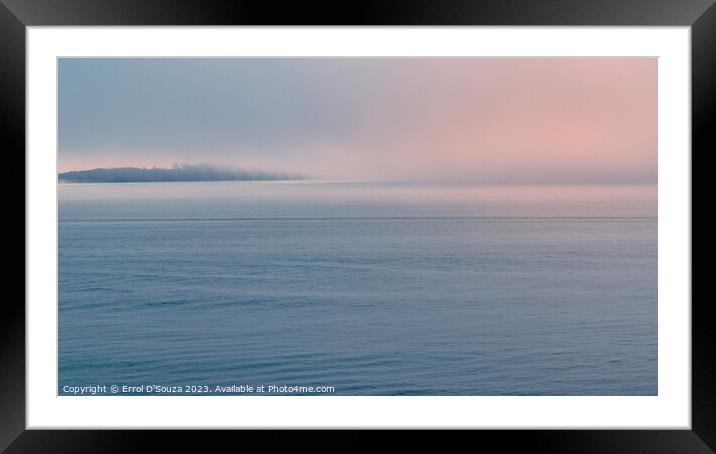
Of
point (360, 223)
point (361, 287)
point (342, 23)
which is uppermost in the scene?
point (342, 23)

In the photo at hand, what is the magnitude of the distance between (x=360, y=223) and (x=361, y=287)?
4.69 m

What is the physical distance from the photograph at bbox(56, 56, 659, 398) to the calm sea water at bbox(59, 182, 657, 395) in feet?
0.23

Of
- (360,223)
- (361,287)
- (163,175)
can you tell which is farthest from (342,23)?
(163,175)

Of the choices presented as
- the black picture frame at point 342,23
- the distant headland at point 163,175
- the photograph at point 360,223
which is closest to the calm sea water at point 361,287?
the photograph at point 360,223

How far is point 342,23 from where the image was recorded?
6.53 ft

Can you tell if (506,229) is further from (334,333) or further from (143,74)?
(143,74)

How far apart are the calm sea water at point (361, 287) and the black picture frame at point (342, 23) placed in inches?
262

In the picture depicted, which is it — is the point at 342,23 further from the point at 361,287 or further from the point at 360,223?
the point at 360,223

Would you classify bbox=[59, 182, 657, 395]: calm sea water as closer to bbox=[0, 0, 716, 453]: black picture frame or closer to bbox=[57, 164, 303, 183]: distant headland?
bbox=[57, 164, 303, 183]: distant headland

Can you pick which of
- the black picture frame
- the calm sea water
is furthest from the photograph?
the black picture frame

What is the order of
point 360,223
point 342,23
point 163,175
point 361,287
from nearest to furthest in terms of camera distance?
point 342,23
point 361,287
point 360,223
point 163,175

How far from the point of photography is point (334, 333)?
11.4 metres

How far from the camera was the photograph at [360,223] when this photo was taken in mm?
11500

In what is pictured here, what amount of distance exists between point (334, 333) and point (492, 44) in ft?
31.1
